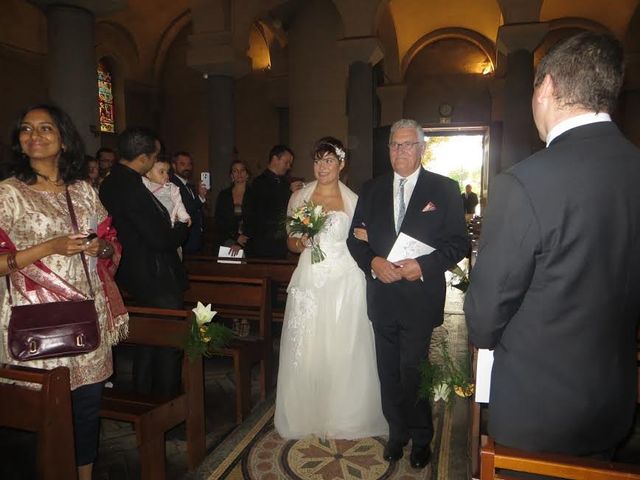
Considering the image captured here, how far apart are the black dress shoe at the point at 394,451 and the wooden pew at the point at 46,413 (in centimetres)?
188

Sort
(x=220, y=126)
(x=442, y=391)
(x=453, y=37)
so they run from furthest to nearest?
(x=453, y=37) < (x=220, y=126) < (x=442, y=391)

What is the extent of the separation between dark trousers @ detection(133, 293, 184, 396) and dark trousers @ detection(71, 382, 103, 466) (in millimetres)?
878

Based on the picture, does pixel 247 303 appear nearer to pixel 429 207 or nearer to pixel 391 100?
pixel 429 207

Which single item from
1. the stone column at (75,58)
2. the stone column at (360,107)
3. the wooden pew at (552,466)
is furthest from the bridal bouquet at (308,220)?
the stone column at (360,107)

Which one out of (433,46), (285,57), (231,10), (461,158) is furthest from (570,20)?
(231,10)

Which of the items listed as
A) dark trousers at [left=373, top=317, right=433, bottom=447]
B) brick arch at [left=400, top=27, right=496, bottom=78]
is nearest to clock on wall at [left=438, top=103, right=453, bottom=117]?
brick arch at [left=400, top=27, right=496, bottom=78]

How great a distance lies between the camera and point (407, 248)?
2.75 meters

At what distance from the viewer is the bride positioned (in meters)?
3.31

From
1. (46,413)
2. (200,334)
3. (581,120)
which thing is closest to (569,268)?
(581,120)

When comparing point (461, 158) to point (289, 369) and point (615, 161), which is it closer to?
point (289, 369)

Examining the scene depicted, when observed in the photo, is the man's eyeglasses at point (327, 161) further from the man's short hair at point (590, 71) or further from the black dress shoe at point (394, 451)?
the man's short hair at point (590, 71)

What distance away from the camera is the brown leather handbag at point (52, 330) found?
208cm

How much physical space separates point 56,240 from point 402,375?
2.07 metres

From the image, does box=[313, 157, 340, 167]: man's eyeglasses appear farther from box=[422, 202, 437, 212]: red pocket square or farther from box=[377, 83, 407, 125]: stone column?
box=[377, 83, 407, 125]: stone column
